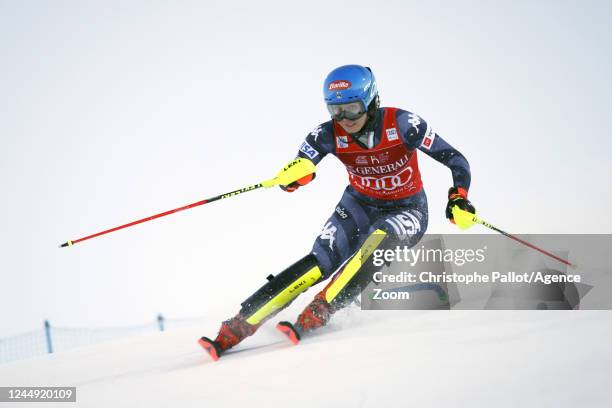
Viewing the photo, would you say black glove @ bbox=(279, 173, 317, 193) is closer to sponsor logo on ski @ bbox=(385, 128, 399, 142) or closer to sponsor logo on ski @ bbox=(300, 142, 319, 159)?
sponsor logo on ski @ bbox=(300, 142, 319, 159)

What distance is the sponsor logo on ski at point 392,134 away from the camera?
14.1ft

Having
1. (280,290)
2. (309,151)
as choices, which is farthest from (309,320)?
(309,151)

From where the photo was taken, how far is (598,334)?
2582mm

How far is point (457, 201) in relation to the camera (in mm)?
3920

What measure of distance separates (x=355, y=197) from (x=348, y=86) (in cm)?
106

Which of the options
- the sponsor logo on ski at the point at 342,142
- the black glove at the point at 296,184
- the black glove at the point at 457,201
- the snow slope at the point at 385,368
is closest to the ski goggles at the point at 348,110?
the sponsor logo on ski at the point at 342,142

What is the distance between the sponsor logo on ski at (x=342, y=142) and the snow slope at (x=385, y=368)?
132 centimetres

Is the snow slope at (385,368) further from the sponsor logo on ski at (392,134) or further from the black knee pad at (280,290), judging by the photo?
the sponsor logo on ski at (392,134)

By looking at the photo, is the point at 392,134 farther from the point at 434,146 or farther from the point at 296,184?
the point at 296,184

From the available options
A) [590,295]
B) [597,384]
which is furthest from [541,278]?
[597,384]

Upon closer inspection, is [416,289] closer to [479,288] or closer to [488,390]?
[479,288]

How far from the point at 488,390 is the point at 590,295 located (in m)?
2.16

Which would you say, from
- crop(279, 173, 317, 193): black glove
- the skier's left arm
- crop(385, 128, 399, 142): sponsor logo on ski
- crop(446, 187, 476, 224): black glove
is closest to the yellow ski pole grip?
crop(446, 187, 476, 224): black glove

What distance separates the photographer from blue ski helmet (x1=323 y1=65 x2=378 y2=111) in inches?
160
